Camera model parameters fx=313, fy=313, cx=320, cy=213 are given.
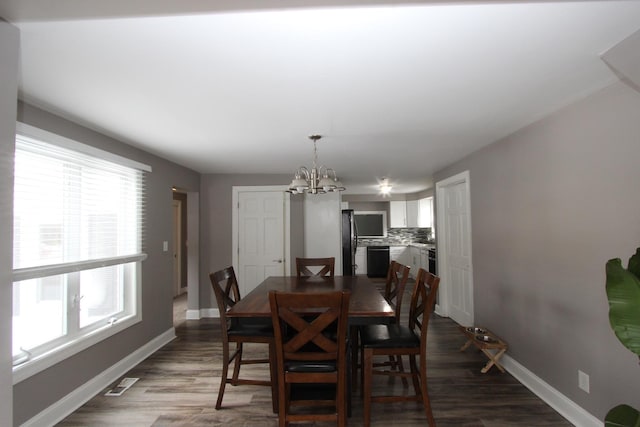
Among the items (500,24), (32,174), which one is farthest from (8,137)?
(500,24)

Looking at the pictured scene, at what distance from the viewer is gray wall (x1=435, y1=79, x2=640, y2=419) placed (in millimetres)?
1833

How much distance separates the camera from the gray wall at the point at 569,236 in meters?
1.83

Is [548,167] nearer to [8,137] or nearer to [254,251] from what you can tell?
[8,137]

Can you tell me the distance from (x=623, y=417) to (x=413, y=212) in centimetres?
718

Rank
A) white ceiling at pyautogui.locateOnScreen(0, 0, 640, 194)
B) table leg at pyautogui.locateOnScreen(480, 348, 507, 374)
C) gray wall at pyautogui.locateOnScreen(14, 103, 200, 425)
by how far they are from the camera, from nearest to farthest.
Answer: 1. white ceiling at pyautogui.locateOnScreen(0, 0, 640, 194)
2. gray wall at pyautogui.locateOnScreen(14, 103, 200, 425)
3. table leg at pyautogui.locateOnScreen(480, 348, 507, 374)

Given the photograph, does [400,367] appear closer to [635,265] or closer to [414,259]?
[635,265]

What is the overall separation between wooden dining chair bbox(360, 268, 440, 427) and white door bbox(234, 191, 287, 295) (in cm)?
270

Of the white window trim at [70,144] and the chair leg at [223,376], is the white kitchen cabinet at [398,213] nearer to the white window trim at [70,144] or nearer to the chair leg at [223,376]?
the white window trim at [70,144]

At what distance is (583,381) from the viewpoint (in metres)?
2.12

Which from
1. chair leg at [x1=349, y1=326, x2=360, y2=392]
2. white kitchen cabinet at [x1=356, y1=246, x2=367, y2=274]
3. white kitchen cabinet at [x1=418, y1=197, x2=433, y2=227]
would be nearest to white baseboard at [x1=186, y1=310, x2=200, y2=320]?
chair leg at [x1=349, y1=326, x2=360, y2=392]

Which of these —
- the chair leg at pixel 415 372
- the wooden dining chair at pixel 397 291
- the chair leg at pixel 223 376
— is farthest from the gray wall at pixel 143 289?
the chair leg at pixel 415 372

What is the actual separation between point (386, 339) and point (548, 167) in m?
1.81

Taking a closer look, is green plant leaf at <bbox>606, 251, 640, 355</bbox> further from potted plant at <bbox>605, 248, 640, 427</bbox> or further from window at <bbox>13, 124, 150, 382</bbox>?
window at <bbox>13, 124, 150, 382</bbox>

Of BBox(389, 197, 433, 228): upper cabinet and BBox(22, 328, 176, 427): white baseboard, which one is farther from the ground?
BBox(389, 197, 433, 228): upper cabinet
